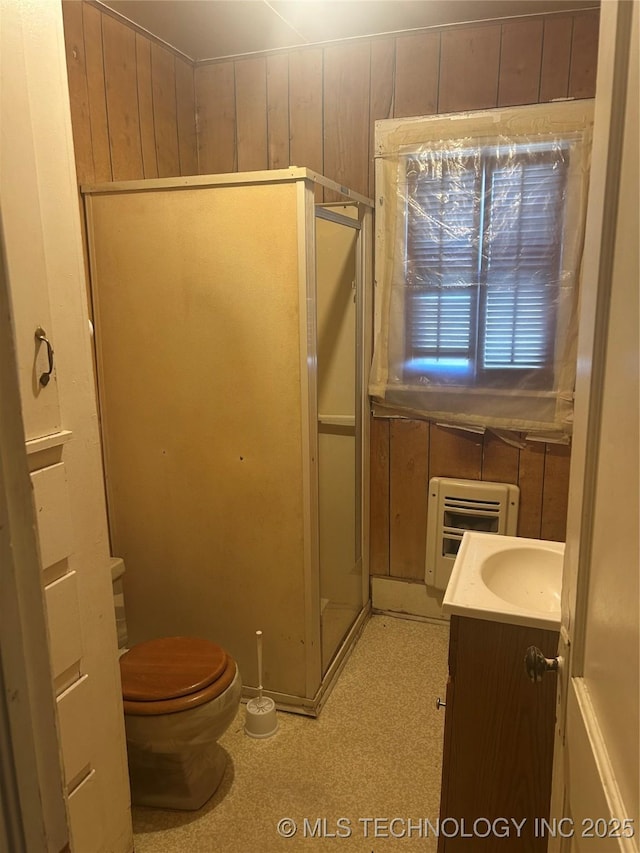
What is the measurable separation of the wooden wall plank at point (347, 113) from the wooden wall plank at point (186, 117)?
2.05 ft

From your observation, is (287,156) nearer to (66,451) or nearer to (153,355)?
(153,355)

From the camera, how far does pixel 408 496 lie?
2.86 meters

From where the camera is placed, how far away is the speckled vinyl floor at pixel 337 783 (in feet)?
5.74

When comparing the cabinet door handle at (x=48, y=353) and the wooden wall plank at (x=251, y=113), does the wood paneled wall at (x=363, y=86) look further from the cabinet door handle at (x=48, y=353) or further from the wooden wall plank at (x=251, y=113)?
the cabinet door handle at (x=48, y=353)

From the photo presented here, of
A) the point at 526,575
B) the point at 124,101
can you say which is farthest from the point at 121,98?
the point at 526,575

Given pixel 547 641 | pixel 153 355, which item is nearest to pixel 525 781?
pixel 547 641

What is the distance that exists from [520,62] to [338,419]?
156cm

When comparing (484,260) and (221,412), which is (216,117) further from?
(221,412)

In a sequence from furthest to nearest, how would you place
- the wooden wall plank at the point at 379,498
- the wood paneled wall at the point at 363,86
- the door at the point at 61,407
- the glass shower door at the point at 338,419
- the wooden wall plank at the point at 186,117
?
the wooden wall plank at the point at 379,498
the wooden wall plank at the point at 186,117
the glass shower door at the point at 338,419
the wood paneled wall at the point at 363,86
the door at the point at 61,407

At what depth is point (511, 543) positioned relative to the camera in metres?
1.71

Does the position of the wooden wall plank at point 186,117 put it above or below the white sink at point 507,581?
above

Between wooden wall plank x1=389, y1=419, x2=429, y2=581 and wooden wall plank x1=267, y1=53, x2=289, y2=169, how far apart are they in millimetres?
1294

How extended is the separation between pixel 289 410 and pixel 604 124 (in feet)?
4.65

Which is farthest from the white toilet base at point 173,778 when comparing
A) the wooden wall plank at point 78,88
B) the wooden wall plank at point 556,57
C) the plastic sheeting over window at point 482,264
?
the wooden wall plank at point 556,57
